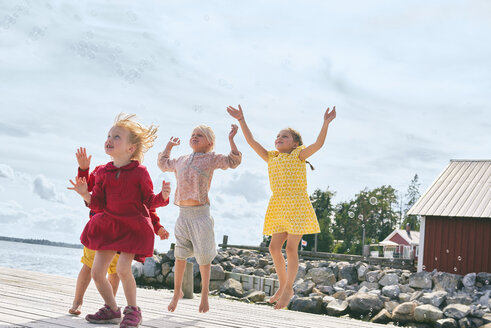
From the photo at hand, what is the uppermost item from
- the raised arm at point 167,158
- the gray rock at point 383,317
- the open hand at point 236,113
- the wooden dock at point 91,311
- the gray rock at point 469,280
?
the open hand at point 236,113

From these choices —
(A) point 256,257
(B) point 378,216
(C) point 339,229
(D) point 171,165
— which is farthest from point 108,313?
(B) point 378,216

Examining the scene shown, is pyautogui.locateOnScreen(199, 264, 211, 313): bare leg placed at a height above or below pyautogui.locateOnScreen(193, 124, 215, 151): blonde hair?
below

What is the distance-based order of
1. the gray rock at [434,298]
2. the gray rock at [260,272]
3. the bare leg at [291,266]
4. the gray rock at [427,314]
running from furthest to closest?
1. the gray rock at [260,272]
2. the gray rock at [434,298]
3. the gray rock at [427,314]
4. the bare leg at [291,266]

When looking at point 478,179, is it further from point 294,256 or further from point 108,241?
point 108,241

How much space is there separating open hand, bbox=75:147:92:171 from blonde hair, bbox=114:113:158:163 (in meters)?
0.45

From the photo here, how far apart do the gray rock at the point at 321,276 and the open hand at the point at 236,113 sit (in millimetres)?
13504

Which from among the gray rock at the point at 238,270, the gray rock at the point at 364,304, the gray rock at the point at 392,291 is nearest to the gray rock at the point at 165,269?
the gray rock at the point at 238,270

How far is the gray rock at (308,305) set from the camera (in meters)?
14.0

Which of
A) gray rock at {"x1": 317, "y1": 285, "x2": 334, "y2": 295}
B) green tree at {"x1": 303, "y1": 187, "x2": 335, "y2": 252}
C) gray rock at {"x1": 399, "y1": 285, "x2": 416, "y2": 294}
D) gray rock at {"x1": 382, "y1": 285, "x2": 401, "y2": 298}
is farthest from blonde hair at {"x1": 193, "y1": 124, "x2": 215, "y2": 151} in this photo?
green tree at {"x1": 303, "y1": 187, "x2": 335, "y2": 252}

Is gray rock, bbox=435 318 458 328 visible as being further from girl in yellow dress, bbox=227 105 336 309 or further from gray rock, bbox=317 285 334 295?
girl in yellow dress, bbox=227 105 336 309

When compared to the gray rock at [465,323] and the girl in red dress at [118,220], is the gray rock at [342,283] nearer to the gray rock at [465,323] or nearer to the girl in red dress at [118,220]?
the gray rock at [465,323]

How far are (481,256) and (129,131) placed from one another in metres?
17.8

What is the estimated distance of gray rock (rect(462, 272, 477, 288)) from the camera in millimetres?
17766

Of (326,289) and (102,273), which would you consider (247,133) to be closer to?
(102,273)
